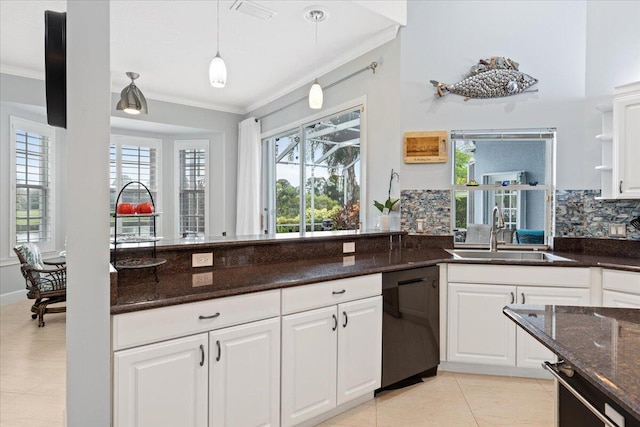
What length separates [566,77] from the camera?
322 centimetres

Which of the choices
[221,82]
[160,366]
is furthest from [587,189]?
[160,366]

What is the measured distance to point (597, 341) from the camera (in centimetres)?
101

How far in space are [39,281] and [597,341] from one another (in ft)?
16.3

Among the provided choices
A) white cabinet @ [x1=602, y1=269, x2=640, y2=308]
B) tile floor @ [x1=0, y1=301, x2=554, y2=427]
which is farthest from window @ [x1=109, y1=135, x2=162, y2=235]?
white cabinet @ [x1=602, y1=269, x2=640, y2=308]

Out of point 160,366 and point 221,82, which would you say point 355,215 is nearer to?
point 221,82

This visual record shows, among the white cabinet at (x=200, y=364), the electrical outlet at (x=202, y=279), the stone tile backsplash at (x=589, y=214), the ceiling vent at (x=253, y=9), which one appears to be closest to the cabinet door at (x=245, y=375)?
the white cabinet at (x=200, y=364)

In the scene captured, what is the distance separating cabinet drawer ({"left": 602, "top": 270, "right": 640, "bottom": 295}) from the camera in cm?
245

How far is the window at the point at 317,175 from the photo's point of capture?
4.20m

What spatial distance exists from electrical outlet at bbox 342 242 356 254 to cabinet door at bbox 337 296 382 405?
0.67 meters

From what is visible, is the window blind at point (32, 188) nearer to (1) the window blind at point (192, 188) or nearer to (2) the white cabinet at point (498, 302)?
(1) the window blind at point (192, 188)

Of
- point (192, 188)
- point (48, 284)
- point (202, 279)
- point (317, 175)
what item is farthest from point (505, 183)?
point (192, 188)

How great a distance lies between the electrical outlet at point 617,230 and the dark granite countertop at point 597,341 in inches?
87.7

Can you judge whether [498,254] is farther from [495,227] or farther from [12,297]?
[12,297]

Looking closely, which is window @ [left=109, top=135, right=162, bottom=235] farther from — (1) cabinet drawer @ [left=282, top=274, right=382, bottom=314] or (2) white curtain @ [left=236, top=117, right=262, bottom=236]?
(1) cabinet drawer @ [left=282, top=274, right=382, bottom=314]
